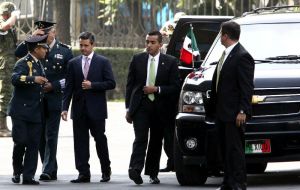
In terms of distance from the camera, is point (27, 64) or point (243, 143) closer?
point (243, 143)

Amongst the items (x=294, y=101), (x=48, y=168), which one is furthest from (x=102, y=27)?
(x=294, y=101)

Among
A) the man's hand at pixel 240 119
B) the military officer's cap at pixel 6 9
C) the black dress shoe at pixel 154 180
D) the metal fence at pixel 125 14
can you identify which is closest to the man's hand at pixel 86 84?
the black dress shoe at pixel 154 180

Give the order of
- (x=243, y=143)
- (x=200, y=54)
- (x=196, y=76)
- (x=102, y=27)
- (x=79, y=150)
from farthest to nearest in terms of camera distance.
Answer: (x=102, y=27)
(x=200, y=54)
(x=79, y=150)
(x=196, y=76)
(x=243, y=143)

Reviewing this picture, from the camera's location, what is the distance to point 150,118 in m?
14.8

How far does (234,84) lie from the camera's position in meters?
12.8

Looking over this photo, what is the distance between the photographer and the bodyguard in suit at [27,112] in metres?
14.8

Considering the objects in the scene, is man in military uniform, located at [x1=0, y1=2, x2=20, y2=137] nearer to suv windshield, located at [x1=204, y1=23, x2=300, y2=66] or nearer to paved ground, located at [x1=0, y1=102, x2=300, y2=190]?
paved ground, located at [x1=0, y1=102, x2=300, y2=190]

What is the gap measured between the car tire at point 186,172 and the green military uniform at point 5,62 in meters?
6.54

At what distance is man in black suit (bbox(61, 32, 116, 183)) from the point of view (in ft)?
49.4

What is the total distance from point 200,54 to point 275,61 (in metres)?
3.00

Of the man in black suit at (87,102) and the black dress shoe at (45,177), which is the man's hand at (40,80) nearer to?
the man in black suit at (87,102)

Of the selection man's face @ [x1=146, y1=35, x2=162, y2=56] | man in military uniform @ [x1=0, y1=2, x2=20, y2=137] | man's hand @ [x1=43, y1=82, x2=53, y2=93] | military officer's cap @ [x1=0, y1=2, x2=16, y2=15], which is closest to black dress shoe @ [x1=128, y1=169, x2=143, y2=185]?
man's face @ [x1=146, y1=35, x2=162, y2=56]

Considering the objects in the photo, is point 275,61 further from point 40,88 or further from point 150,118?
point 40,88

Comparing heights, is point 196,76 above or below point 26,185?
above
